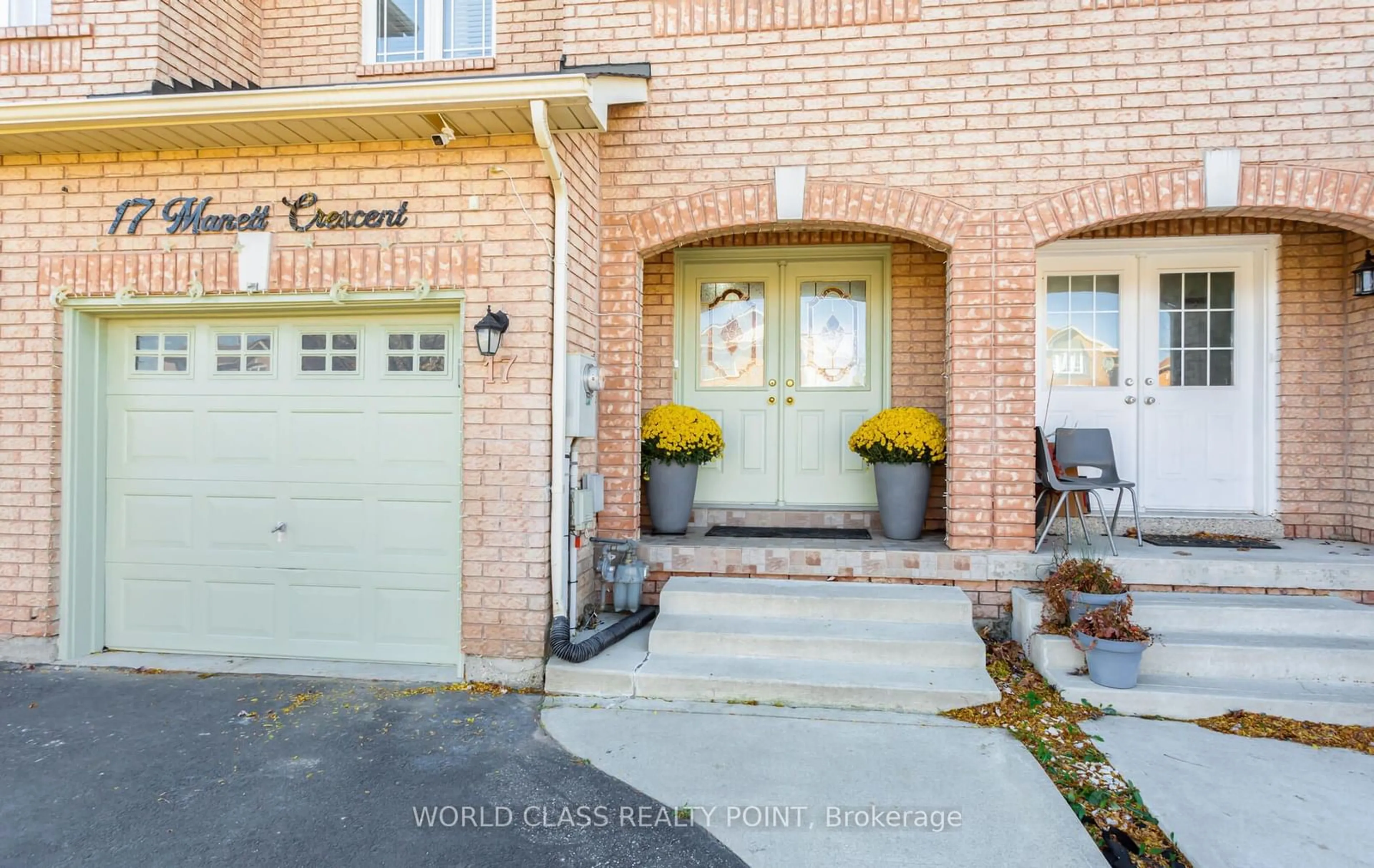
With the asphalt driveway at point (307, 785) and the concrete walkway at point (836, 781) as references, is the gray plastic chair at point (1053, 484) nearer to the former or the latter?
the concrete walkway at point (836, 781)

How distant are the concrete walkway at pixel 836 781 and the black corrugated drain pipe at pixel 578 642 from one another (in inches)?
9.7

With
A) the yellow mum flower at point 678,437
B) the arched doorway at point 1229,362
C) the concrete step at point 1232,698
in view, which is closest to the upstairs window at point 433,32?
the yellow mum flower at point 678,437

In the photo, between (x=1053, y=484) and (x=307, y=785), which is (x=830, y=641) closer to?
(x=1053, y=484)

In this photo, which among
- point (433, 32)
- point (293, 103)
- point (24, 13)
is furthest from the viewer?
point (433, 32)

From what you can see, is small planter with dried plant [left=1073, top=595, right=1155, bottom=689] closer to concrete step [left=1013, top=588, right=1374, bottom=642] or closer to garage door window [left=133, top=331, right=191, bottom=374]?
concrete step [left=1013, top=588, right=1374, bottom=642]

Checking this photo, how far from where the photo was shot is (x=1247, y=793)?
2.84 meters

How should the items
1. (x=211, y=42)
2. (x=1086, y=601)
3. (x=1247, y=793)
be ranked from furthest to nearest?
1. (x=211, y=42)
2. (x=1086, y=601)
3. (x=1247, y=793)

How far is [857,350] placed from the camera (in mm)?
5684

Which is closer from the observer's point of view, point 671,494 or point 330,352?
point 330,352

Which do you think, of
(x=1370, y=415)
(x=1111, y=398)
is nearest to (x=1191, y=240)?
(x=1111, y=398)

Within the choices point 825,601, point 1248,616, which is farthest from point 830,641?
point 1248,616

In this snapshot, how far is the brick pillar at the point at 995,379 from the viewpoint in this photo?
4.47m

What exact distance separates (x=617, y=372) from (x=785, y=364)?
1.58m

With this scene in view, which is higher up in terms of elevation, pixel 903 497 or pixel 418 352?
pixel 418 352
